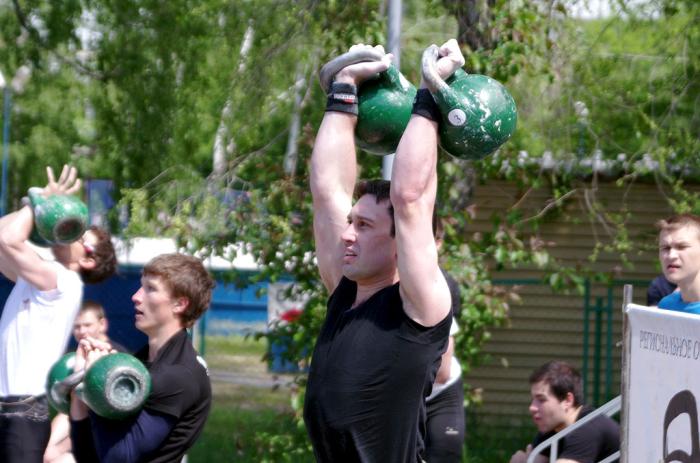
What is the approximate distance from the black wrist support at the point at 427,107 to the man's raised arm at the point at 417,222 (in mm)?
16

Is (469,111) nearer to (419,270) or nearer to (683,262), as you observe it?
(419,270)

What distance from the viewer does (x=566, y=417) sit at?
19.8 feet

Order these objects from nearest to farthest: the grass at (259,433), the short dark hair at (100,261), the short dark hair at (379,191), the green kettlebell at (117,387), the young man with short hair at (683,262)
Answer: the short dark hair at (379,191) < the green kettlebell at (117,387) < the young man with short hair at (683,262) < the short dark hair at (100,261) < the grass at (259,433)

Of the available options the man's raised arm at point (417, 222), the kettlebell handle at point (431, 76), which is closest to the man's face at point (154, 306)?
the man's raised arm at point (417, 222)

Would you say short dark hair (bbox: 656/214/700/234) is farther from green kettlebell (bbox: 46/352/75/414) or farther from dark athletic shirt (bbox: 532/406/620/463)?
green kettlebell (bbox: 46/352/75/414)

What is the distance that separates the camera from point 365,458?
10.9ft

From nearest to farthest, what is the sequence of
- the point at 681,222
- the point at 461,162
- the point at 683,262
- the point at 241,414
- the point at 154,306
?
the point at 154,306 < the point at 683,262 < the point at 681,222 < the point at 461,162 < the point at 241,414

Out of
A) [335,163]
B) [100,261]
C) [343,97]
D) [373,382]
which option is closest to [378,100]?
[343,97]

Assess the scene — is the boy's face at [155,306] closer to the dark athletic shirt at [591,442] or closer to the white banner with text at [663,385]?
the white banner with text at [663,385]

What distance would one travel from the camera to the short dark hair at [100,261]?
6.04 meters

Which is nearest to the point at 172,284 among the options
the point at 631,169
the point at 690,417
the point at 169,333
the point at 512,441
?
the point at 169,333

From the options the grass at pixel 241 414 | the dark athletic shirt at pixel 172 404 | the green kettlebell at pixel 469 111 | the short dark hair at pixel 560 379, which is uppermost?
the green kettlebell at pixel 469 111

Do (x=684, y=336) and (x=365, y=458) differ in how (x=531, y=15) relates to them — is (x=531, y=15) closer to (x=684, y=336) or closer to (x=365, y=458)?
(x=684, y=336)

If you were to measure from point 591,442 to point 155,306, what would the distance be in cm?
230
